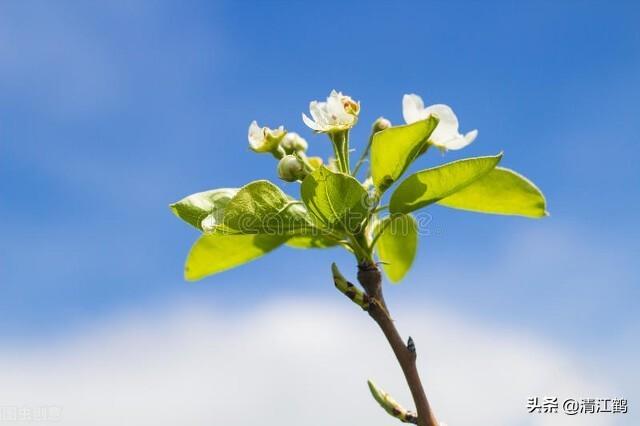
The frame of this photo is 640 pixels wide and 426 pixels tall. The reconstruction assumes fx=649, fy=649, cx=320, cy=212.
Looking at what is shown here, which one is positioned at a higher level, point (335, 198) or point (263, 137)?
point (263, 137)

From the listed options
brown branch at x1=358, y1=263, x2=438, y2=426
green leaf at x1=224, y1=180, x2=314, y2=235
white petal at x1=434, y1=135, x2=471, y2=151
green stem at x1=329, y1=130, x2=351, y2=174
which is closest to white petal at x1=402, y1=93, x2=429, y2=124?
white petal at x1=434, y1=135, x2=471, y2=151

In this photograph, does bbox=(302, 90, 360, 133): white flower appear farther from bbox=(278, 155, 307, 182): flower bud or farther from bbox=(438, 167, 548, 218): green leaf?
bbox=(438, 167, 548, 218): green leaf

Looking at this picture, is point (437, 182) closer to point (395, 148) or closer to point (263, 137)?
point (395, 148)

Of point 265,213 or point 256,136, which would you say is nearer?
point 265,213

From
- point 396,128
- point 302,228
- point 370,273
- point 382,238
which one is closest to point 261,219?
point 302,228

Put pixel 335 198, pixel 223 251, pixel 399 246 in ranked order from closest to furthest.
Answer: pixel 335 198, pixel 223 251, pixel 399 246

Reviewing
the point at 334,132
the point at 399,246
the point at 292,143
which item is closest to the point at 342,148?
the point at 334,132

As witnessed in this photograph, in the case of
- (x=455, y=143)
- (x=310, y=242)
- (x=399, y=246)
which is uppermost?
(x=455, y=143)
